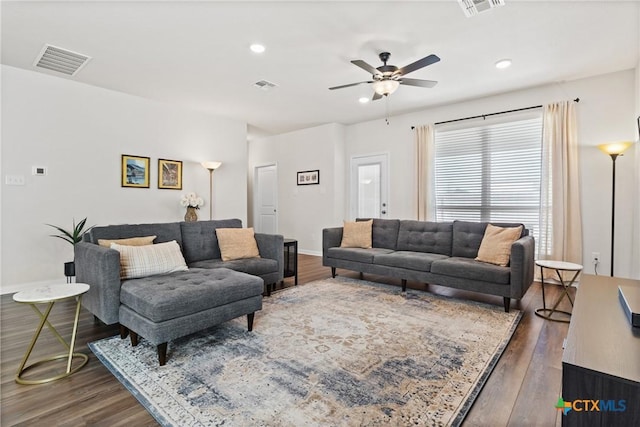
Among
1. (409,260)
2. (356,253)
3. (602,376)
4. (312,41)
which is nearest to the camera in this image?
(602,376)

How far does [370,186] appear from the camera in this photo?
6.19 metres

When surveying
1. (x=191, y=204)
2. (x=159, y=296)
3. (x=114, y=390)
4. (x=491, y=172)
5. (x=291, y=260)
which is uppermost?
(x=491, y=172)

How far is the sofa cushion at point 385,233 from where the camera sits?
4559 mm

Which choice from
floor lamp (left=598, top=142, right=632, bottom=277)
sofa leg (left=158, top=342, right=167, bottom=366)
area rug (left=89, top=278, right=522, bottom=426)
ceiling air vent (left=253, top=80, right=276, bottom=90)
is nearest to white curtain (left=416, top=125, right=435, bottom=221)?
floor lamp (left=598, top=142, right=632, bottom=277)

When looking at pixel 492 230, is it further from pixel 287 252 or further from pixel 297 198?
pixel 297 198

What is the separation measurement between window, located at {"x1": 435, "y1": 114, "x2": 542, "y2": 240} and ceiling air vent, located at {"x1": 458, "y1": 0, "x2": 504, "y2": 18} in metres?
2.47

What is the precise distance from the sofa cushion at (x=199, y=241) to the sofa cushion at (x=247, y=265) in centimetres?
10

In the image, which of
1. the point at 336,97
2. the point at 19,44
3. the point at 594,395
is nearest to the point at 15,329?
the point at 19,44

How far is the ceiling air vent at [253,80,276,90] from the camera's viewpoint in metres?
4.15

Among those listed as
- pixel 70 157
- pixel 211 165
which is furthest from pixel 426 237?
pixel 70 157

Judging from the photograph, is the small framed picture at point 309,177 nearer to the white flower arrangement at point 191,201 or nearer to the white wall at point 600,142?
the white flower arrangement at point 191,201

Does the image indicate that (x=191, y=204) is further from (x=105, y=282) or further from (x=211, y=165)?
(x=105, y=282)

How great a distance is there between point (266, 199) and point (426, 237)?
4.54 meters

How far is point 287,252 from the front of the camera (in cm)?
410
